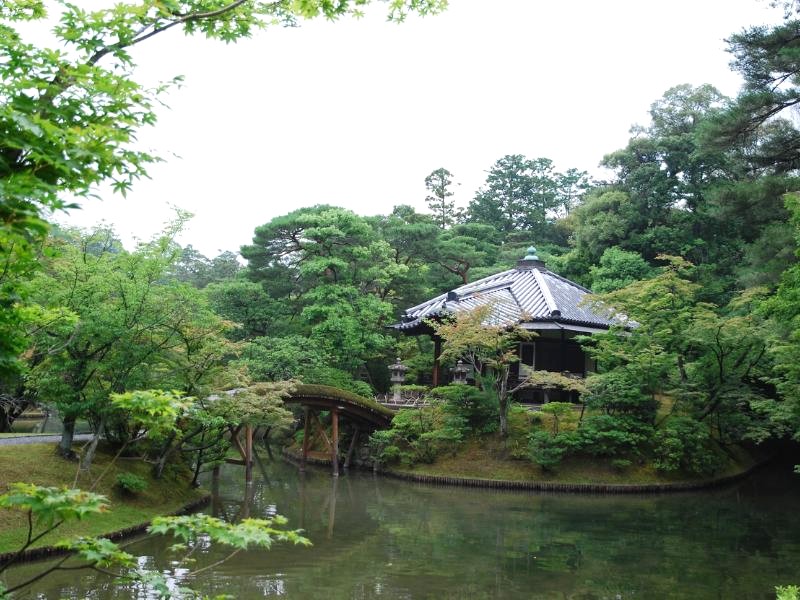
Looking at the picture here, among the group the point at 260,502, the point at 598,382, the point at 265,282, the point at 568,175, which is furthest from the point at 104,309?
the point at 568,175

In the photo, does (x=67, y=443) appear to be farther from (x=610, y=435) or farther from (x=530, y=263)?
(x=530, y=263)

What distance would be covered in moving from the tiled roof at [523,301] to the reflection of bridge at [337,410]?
386cm

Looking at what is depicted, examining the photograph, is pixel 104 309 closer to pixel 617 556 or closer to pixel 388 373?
pixel 617 556

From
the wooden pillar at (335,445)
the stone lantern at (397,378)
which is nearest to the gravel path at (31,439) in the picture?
the wooden pillar at (335,445)

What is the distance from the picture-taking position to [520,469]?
19.8 m

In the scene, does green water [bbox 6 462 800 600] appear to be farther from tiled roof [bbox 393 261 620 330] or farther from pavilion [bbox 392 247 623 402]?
tiled roof [bbox 393 261 620 330]

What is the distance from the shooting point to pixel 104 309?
40.0ft

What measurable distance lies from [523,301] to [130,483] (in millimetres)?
15864

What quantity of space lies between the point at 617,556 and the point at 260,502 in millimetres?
8601

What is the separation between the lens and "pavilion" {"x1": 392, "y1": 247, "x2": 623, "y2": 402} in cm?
2336

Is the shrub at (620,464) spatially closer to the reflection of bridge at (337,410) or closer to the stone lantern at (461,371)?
the stone lantern at (461,371)

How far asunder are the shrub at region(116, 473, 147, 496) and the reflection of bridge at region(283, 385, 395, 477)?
6872 millimetres

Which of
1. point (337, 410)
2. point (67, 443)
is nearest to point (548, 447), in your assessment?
point (337, 410)

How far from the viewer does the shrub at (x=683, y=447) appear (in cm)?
1931
